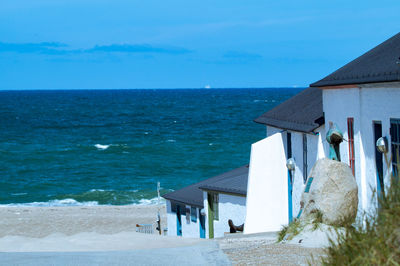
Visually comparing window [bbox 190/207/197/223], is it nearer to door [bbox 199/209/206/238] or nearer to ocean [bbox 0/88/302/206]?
door [bbox 199/209/206/238]

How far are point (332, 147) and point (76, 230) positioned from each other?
2220 cm

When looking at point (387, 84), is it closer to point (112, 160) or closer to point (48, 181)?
point (48, 181)

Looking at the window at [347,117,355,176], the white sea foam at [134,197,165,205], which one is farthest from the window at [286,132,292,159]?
the white sea foam at [134,197,165,205]

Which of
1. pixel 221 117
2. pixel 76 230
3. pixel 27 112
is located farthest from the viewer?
pixel 27 112

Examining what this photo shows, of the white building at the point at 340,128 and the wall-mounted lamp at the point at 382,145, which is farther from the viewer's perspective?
the white building at the point at 340,128

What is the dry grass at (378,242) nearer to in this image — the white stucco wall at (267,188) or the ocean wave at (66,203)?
the white stucco wall at (267,188)

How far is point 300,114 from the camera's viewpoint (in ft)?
66.7

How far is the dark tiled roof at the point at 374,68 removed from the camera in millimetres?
12828

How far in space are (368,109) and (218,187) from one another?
11.7m

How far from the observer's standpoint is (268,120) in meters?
23.0

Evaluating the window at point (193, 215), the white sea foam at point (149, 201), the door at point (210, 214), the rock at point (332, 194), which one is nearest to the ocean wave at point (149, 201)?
the white sea foam at point (149, 201)

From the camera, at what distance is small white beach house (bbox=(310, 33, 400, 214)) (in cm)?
1308

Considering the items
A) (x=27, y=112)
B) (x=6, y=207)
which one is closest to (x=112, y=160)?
(x=6, y=207)

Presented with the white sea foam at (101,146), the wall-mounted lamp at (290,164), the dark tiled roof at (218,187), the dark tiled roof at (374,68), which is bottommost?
the white sea foam at (101,146)
